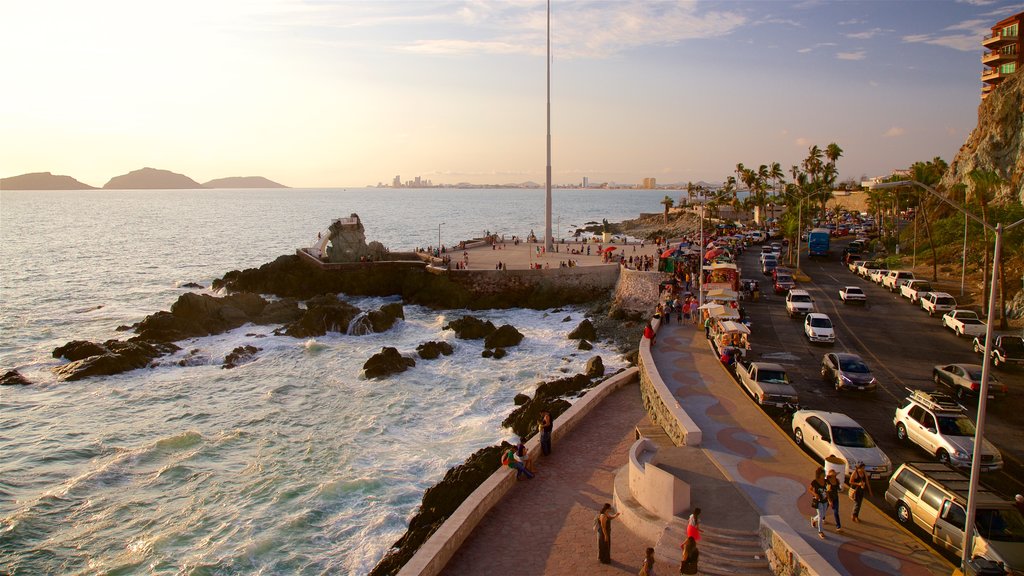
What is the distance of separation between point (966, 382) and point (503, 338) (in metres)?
22.8

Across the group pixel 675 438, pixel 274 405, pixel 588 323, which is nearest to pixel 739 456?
pixel 675 438

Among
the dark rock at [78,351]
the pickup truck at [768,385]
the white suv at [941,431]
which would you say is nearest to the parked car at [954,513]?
the white suv at [941,431]

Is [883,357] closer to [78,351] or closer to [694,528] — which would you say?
[694,528]

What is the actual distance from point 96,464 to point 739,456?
2298 cm

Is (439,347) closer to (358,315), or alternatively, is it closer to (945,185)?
(358,315)

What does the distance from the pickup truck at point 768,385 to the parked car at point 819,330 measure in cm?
827

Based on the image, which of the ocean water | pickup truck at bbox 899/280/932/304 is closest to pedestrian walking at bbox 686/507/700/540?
the ocean water

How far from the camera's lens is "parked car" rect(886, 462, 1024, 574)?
36.9 feet

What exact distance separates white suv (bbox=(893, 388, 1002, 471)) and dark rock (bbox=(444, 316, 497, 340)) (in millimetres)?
25199

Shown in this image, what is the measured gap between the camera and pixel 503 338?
37719mm

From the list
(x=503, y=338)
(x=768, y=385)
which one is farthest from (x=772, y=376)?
(x=503, y=338)

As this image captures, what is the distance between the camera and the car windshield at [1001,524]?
11.5 m

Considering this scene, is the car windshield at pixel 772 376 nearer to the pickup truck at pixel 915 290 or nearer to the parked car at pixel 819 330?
the parked car at pixel 819 330

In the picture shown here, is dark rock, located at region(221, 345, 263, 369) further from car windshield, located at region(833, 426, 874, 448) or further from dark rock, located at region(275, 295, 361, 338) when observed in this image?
car windshield, located at region(833, 426, 874, 448)
